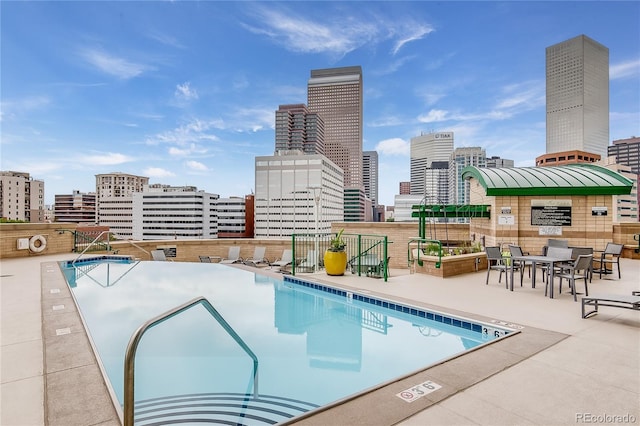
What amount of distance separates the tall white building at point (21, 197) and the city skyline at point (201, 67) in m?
12.4

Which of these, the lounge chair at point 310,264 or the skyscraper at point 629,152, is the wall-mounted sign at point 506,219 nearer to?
the lounge chair at point 310,264

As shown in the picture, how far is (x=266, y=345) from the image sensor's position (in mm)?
4750

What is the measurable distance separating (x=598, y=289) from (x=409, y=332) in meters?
5.07

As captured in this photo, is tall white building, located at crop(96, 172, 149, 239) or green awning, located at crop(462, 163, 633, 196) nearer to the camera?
green awning, located at crop(462, 163, 633, 196)

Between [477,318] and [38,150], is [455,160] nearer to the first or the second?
[38,150]

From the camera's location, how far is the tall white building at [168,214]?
375ft

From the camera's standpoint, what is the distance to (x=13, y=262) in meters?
10.8

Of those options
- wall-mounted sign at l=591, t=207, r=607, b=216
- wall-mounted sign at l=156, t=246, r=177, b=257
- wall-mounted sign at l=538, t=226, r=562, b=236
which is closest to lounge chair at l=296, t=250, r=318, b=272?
wall-mounted sign at l=156, t=246, r=177, b=257

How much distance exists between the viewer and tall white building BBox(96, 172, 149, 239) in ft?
419

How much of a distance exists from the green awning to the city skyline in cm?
384

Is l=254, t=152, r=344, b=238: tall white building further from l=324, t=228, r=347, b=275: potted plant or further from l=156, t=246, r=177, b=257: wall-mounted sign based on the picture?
A: l=324, t=228, r=347, b=275: potted plant

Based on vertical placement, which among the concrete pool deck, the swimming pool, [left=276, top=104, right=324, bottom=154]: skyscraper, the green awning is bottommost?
the swimming pool

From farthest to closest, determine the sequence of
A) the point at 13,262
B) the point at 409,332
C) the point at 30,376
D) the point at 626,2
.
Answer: the point at 626,2
the point at 13,262
the point at 409,332
the point at 30,376

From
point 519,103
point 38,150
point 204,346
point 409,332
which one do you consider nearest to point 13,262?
point 204,346
